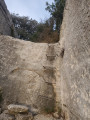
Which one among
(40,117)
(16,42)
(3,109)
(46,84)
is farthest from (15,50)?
(40,117)

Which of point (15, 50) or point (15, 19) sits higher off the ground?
point (15, 19)

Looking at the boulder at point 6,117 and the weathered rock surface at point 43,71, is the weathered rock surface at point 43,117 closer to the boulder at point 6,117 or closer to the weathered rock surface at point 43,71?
the weathered rock surface at point 43,71

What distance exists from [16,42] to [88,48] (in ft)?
8.60

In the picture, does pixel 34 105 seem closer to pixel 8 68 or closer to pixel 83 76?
pixel 8 68

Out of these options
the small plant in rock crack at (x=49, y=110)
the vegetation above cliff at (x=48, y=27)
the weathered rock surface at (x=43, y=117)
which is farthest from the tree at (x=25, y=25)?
the weathered rock surface at (x=43, y=117)

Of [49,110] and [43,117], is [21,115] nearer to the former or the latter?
[43,117]

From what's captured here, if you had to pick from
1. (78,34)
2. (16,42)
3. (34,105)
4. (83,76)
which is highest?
(16,42)

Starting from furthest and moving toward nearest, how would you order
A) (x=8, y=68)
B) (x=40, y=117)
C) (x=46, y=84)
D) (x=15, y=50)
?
1. (x=15, y=50)
2. (x=8, y=68)
3. (x=46, y=84)
4. (x=40, y=117)

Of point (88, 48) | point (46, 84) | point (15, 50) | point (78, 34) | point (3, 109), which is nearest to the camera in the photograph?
point (88, 48)

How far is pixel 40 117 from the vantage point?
262 cm

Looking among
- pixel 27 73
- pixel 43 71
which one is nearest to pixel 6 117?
pixel 27 73

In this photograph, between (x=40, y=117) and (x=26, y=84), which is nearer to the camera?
(x=40, y=117)

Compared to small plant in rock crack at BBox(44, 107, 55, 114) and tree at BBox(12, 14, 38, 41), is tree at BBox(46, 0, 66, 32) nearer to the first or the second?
tree at BBox(12, 14, 38, 41)

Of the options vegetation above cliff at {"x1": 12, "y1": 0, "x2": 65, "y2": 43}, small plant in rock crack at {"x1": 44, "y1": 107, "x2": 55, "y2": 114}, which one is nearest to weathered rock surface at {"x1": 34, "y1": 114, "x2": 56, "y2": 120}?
small plant in rock crack at {"x1": 44, "y1": 107, "x2": 55, "y2": 114}
